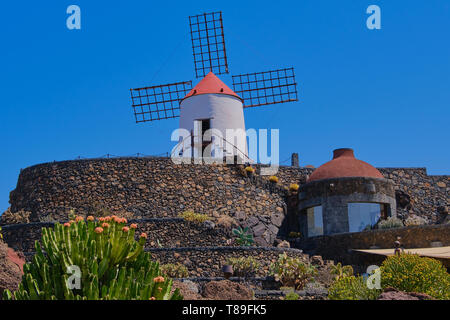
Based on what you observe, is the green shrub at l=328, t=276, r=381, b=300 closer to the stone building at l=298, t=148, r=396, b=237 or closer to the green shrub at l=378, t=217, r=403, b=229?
the green shrub at l=378, t=217, r=403, b=229

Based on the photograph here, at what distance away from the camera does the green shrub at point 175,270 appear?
66.6ft

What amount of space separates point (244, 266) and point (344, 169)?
8.58 m

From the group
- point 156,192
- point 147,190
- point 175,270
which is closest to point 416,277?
point 175,270

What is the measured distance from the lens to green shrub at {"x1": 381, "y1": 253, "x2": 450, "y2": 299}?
1456 cm

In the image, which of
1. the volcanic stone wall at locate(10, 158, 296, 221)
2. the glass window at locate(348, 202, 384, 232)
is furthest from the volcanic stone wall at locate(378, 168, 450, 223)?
the volcanic stone wall at locate(10, 158, 296, 221)

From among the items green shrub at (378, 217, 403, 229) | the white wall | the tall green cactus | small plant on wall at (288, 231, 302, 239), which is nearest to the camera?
the tall green cactus

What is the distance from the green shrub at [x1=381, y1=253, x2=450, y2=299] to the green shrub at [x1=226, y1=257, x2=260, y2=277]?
5.83 m

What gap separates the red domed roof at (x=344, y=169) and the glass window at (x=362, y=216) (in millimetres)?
1371

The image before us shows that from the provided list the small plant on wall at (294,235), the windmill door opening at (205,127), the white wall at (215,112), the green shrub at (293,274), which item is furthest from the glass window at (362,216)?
the windmill door opening at (205,127)

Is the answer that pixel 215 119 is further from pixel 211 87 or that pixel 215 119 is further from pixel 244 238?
pixel 244 238

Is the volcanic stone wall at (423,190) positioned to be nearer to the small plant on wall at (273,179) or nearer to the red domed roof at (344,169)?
the red domed roof at (344,169)
